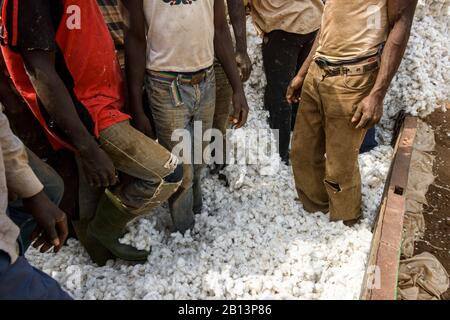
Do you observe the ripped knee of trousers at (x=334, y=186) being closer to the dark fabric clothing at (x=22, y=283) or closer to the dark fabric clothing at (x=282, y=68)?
the dark fabric clothing at (x=282, y=68)

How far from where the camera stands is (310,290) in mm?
2328

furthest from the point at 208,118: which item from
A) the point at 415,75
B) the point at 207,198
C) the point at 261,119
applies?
the point at 415,75

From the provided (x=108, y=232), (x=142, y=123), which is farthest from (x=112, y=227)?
(x=142, y=123)

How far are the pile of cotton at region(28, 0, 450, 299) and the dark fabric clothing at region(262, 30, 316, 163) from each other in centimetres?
31

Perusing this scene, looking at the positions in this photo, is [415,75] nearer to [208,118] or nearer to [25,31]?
[208,118]

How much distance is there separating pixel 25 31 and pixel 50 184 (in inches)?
27.3

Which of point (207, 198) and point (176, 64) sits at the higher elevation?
point (176, 64)

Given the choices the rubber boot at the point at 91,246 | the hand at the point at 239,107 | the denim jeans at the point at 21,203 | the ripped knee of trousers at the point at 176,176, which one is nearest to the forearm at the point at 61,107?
the denim jeans at the point at 21,203

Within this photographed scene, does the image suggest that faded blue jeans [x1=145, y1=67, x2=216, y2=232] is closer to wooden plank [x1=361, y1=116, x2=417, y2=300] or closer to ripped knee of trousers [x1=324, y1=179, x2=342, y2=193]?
ripped knee of trousers [x1=324, y1=179, x2=342, y2=193]

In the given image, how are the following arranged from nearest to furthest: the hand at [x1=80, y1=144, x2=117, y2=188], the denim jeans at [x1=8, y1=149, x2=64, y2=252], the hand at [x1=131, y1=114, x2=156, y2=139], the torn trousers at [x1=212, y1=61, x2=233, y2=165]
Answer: the denim jeans at [x1=8, y1=149, x2=64, y2=252], the hand at [x1=80, y1=144, x2=117, y2=188], the hand at [x1=131, y1=114, x2=156, y2=139], the torn trousers at [x1=212, y1=61, x2=233, y2=165]

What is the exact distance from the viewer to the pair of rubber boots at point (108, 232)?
2359mm

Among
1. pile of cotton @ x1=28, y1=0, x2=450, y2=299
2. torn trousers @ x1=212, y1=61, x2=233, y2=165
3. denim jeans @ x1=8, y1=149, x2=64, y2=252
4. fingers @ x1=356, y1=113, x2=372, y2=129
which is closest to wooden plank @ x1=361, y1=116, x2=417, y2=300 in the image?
pile of cotton @ x1=28, y1=0, x2=450, y2=299

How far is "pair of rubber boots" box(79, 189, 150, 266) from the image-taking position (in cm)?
236

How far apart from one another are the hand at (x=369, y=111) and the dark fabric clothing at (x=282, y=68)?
3.83 feet
